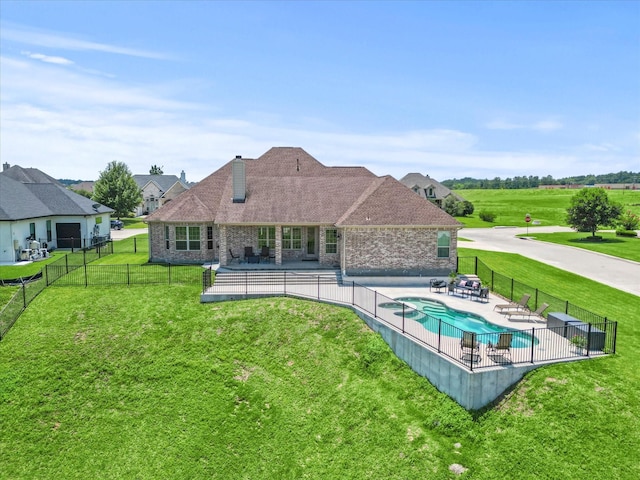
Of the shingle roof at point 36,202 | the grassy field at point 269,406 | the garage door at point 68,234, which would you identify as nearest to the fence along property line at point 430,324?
the grassy field at point 269,406

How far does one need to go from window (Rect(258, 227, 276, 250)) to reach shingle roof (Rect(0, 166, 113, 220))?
1696 centimetres

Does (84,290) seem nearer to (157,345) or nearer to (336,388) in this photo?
(157,345)

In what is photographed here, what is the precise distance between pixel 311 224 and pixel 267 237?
3.12 meters

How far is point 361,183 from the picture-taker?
31391mm

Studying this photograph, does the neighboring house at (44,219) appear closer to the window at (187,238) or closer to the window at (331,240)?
the window at (187,238)

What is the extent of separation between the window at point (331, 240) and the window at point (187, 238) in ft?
27.0

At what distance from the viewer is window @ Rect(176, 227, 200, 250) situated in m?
28.4

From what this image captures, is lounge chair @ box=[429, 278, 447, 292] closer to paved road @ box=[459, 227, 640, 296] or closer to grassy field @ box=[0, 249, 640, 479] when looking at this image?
grassy field @ box=[0, 249, 640, 479]

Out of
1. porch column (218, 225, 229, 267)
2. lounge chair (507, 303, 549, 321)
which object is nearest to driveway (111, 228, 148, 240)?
porch column (218, 225, 229, 267)

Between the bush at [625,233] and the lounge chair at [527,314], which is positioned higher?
the bush at [625,233]

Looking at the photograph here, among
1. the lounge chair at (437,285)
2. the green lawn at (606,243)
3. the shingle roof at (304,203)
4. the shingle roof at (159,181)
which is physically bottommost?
the green lawn at (606,243)

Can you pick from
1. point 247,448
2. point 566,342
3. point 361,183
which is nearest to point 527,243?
point 361,183

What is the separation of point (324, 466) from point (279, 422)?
237 cm

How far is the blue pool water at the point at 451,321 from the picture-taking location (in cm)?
1595
